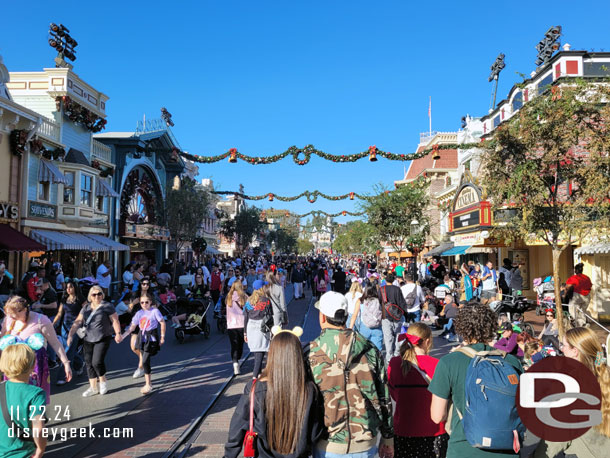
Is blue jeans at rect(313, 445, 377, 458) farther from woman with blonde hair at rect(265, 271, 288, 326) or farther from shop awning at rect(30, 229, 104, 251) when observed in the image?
shop awning at rect(30, 229, 104, 251)

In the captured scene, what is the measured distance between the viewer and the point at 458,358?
114 inches

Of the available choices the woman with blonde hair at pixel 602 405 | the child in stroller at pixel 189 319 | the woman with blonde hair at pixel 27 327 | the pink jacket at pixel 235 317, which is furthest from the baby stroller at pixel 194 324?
the woman with blonde hair at pixel 602 405

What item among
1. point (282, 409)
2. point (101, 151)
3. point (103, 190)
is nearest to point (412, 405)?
point (282, 409)

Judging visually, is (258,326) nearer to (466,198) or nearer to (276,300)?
(276,300)

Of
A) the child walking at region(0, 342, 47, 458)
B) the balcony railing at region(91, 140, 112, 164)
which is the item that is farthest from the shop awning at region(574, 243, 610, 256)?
the balcony railing at region(91, 140, 112, 164)

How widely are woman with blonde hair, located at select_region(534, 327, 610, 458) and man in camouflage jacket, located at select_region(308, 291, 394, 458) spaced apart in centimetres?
126

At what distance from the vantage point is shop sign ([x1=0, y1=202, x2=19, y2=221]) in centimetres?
1638

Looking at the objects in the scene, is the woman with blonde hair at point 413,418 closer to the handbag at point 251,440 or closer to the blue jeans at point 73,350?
the handbag at point 251,440

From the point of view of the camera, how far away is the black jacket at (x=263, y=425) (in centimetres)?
267

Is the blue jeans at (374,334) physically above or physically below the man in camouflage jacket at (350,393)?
below

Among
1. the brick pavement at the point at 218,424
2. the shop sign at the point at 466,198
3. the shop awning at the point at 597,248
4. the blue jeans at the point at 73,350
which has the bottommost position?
the brick pavement at the point at 218,424

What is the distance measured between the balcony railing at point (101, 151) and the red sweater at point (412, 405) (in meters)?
24.1

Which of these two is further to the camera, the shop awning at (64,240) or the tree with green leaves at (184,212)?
the tree with green leaves at (184,212)

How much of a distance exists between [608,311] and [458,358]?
15.2 m
